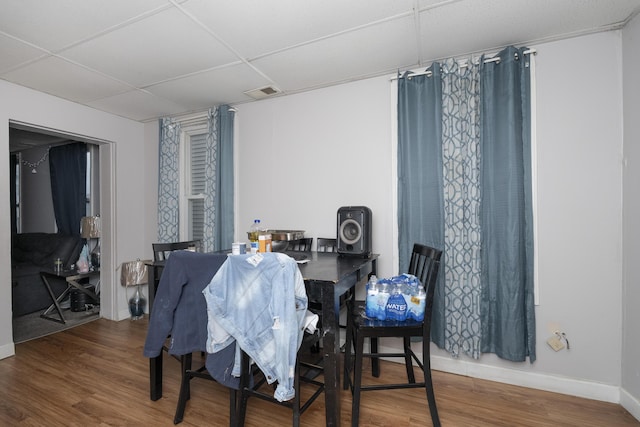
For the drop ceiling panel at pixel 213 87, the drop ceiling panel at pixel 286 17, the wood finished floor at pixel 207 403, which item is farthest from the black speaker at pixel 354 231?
the drop ceiling panel at pixel 213 87

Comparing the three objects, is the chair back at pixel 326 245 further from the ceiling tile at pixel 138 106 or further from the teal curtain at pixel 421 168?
the ceiling tile at pixel 138 106

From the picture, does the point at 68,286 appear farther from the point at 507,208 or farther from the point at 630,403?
the point at 630,403

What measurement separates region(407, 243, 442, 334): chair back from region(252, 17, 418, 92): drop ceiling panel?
54.2 inches

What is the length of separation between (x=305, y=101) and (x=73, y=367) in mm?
2866

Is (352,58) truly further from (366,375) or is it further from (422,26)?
(366,375)

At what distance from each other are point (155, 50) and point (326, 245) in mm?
1905

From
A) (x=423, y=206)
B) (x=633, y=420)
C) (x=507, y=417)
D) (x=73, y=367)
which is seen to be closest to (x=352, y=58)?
(x=423, y=206)

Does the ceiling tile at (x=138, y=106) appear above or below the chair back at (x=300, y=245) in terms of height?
above

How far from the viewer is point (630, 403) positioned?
5.87ft

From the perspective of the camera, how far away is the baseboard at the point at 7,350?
2.48 meters

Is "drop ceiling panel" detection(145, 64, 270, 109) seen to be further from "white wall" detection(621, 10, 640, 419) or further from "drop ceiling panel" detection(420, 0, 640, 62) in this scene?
"white wall" detection(621, 10, 640, 419)

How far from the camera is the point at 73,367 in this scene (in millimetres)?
2346

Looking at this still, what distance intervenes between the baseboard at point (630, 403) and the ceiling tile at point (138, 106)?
418cm

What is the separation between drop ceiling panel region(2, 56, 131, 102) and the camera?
235 centimetres
